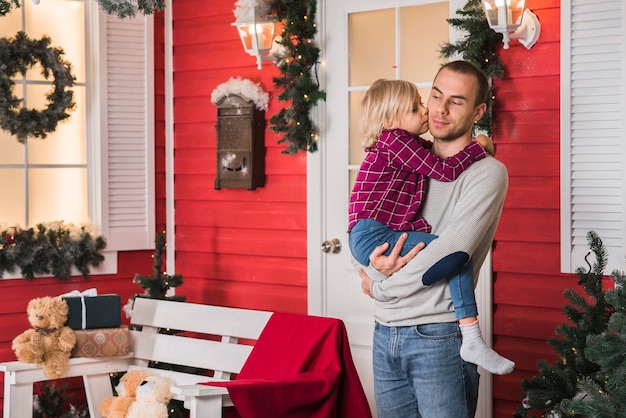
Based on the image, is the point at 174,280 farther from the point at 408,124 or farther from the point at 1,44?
the point at 408,124

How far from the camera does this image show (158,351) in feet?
13.3

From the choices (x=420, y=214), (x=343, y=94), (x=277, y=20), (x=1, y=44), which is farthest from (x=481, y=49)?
(x=1, y=44)

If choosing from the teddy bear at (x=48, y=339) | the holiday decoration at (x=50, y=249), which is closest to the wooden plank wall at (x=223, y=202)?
the holiday decoration at (x=50, y=249)

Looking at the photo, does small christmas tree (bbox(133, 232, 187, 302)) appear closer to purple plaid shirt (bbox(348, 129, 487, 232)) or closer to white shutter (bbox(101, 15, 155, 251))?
white shutter (bbox(101, 15, 155, 251))

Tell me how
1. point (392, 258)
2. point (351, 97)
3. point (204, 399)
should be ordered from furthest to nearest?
1. point (351, 97)
2. point (204, 399)
3. point (392, 258)

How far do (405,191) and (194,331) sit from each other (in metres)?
1.75

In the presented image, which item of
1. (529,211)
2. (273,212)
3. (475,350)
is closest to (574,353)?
(529,211)

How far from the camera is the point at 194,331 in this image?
3.95m

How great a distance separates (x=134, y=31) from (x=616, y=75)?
8.71 ft

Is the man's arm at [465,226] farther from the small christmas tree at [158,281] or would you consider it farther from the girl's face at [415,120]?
the small christmas tree at [158,281]

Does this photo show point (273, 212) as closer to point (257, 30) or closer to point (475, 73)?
point (257, 30)

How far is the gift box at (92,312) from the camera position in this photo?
13.1 feet

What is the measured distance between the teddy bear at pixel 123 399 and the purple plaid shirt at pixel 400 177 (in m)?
1.48

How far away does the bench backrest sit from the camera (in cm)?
371
